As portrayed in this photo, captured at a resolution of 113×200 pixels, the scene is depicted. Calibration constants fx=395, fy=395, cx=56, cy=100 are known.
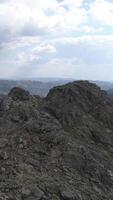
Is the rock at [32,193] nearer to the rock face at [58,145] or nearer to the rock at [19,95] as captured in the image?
the rock face at [58,145]

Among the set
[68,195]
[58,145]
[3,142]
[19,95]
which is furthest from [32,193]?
[19,95]

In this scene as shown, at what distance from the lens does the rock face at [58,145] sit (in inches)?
975

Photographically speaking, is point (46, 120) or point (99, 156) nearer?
point (99, 156)

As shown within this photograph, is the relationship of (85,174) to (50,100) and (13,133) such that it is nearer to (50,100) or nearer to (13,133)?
(13,133)

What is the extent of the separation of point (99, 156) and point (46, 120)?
570 cm

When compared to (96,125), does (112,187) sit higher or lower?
lower

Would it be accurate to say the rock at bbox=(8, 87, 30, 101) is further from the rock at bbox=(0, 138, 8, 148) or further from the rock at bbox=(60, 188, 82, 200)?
the rock at bbox=(60, 188, 82, 200)

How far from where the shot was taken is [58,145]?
3038 cm

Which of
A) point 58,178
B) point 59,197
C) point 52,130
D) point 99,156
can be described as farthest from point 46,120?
point 59,197

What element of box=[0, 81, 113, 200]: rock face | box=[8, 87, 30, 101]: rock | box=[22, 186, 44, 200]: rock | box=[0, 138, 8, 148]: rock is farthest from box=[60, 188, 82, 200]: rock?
box=[8, 87, 30, 101]: rock

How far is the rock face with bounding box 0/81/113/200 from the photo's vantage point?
24766 millimetres

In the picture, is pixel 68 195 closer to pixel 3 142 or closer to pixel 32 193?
pixel 32 193

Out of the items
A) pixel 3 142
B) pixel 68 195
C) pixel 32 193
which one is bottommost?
pixel 68 195

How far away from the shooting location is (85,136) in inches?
1391
